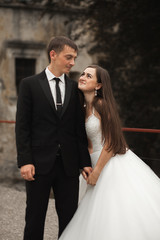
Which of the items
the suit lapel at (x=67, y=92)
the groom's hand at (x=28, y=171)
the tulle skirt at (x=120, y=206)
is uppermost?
the suit lapel at (x=67, y=92)

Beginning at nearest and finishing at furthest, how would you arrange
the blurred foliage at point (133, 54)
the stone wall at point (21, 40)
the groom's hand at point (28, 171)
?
1. the groom's hand at point (28, 171)
2. the blurred foliage at point (133, 54)
3. the stone wall at point (21, 40)

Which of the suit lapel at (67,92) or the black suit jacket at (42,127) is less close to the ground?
the suit lapel at (67,92)

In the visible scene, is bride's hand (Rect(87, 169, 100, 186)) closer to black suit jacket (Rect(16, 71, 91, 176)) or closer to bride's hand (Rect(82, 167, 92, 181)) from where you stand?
bride's hand (Rect(82, 167, 92, 181))

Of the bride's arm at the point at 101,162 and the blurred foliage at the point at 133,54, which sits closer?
the bride's arm at the point at 101,162

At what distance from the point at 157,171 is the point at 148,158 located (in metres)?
0.20

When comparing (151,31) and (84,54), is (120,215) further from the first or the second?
(84,54)

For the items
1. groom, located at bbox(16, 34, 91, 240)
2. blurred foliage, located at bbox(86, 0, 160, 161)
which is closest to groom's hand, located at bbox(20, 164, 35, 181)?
groom, located at bbox(16, 34, 91, 240)

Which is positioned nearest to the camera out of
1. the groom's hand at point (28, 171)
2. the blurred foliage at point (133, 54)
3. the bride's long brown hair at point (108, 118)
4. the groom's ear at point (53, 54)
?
the groom's hand at point (28, 171)

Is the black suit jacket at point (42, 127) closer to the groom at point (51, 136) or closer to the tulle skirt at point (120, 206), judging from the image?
the groom at point (51, 136)

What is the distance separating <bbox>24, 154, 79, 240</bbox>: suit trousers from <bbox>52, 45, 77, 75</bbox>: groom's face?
68 centimetres

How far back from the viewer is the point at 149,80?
34.6ft

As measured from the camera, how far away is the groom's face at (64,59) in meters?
3.22

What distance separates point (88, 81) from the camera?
11.1 ft

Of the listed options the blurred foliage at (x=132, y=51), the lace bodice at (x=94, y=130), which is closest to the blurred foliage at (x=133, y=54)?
the blurred foliage at (x=132, y=51)
